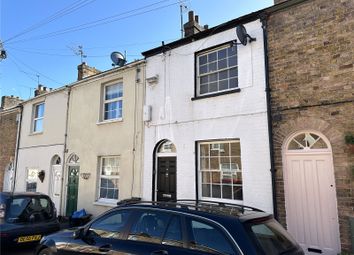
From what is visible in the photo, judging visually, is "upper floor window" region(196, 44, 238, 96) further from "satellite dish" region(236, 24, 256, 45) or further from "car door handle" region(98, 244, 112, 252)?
"car door handle" region(98, 244, 112, 252)

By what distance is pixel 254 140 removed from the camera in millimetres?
8008

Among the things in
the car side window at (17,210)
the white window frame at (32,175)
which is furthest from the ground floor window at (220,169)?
the white window frame at (32,175)

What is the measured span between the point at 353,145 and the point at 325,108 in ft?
3.50

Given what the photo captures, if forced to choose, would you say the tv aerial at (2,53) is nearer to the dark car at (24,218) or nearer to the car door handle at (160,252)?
the dark car at (24,218)

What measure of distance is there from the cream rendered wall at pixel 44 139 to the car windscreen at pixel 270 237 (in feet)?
38.9

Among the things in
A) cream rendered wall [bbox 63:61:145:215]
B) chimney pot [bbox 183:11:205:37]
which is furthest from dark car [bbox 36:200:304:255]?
chimney pot [bbox 183:11:205:37]

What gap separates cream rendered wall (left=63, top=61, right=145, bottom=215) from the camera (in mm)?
10891

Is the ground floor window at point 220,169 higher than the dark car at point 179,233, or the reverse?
the ground floor window at point 220,169

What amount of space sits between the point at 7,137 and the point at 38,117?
3.62 metres

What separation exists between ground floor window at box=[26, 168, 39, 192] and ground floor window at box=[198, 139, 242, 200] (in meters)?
10.3

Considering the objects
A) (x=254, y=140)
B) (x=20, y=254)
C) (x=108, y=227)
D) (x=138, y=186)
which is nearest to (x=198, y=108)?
(x=254, y=140)

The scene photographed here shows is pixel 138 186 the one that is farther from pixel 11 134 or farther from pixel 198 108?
pixel 11 134

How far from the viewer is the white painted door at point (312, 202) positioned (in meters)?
6.75

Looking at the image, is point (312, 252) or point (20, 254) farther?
point (20, 254)
